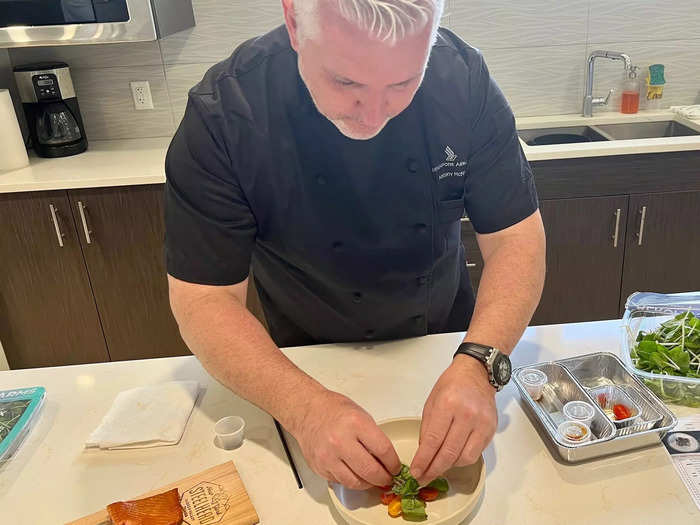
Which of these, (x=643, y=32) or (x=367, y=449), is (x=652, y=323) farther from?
(x=643, y=32)

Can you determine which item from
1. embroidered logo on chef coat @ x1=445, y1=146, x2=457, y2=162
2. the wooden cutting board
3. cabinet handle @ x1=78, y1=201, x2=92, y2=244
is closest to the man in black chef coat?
embroidered logo on chef coat @ x1=445, y1=146, x2=457, y2=162

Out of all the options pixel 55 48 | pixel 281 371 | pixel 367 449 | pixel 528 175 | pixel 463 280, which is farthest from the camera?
pixel 55 48

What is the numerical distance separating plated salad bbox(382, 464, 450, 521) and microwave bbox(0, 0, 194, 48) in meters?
1.74

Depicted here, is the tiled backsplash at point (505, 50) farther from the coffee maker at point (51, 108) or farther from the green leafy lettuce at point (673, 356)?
the green leafy lettuce at point (673, 356)

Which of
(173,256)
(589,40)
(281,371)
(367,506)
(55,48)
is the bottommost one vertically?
(367,506)

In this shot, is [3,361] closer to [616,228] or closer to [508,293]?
[508,293]

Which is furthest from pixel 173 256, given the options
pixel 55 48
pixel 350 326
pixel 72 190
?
pixel 55 48

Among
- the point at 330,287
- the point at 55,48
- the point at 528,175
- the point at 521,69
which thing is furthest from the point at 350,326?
the point at 55,48

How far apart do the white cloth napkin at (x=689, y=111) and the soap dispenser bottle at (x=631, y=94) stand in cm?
15

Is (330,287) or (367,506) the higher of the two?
(330,287)

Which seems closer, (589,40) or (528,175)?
(528,175)

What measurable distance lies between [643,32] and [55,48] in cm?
228

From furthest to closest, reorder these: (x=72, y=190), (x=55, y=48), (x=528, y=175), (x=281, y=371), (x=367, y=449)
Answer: (x=55, y=48), (x=72, y=190), (x=528, y=175), (x=281, y=371), (x=367, y=449)

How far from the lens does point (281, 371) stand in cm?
100
